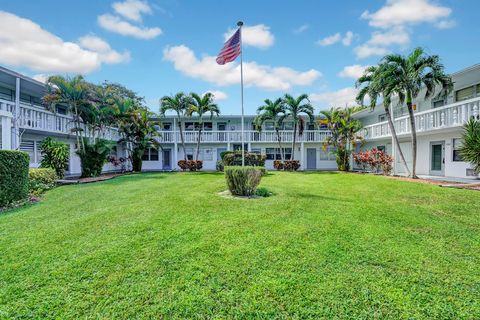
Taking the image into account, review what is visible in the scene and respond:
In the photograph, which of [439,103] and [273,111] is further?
[273,111]

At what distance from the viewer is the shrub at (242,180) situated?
8.17 meters

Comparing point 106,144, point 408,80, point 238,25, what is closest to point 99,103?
point 106,144

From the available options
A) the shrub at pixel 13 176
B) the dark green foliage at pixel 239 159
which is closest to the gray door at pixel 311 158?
the dark green foliage at pixel 239 159

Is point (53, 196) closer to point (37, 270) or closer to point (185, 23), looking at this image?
point (37, 270)

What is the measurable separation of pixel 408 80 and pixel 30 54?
30.6 m

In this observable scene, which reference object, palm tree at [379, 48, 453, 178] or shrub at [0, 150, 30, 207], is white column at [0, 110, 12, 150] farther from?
palm tree at [379, 48, 453, 178]

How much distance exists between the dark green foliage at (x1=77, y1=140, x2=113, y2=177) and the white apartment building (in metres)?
2.08

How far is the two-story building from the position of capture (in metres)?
11.9

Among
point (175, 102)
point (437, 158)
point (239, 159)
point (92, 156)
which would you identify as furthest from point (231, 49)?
point (437, 158)

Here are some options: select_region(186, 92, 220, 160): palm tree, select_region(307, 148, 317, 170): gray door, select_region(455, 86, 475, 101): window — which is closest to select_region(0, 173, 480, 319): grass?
select_region(455, 86, 475, 101): window

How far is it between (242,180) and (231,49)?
196 inches

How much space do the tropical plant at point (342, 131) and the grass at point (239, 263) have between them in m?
14.4

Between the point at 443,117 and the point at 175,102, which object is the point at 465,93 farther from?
the point at 175,102

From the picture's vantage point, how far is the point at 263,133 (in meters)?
23.7
